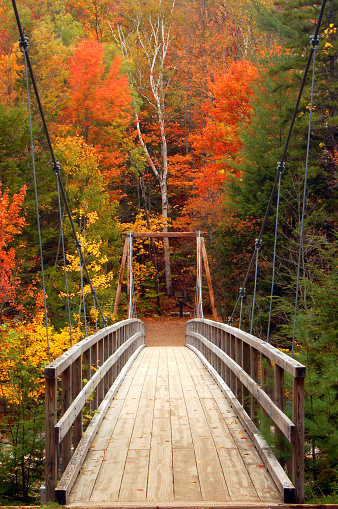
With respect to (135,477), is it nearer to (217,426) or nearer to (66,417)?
(66,417)

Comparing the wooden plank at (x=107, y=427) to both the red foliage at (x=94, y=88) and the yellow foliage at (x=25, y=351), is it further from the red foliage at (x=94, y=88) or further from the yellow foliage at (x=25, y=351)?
the red foliage at (x=94, y=88)

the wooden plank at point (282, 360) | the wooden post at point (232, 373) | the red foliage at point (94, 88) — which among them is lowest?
the wooden post at point (232, 373)

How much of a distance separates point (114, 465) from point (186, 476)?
0.54 metres

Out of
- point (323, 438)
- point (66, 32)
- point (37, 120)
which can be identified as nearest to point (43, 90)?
point (37, 120)

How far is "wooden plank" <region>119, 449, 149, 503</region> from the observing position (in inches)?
123

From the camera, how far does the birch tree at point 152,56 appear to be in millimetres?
25625

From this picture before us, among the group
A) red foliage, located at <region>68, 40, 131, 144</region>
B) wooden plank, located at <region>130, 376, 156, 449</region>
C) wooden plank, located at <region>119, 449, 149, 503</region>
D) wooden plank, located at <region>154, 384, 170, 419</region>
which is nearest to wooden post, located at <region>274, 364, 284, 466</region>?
wooden plank, located at <region>119, 449, 149, 503</region>

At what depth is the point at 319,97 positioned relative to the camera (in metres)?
15.1

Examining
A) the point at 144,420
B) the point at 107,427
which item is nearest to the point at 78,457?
the point at 107,427

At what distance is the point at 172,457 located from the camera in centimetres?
381

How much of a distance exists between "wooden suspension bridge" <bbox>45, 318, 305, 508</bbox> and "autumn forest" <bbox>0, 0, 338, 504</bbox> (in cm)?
72

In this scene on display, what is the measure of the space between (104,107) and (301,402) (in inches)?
827

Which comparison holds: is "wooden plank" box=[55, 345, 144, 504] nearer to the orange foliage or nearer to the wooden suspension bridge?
the wooden suspension bridge

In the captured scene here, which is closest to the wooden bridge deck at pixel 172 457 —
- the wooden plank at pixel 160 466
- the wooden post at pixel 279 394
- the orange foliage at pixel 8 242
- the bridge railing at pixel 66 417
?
the wooden plank at pixel 160 466
